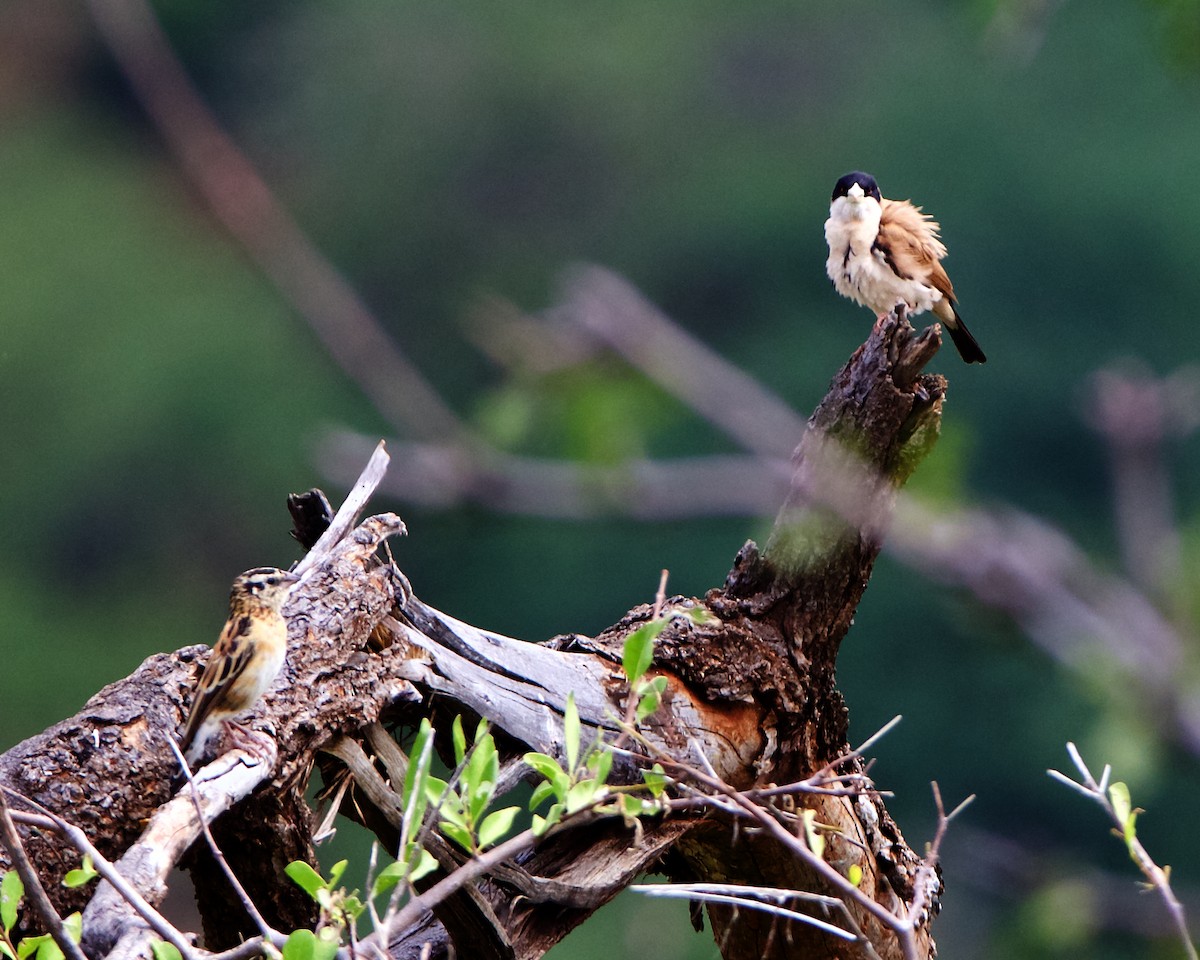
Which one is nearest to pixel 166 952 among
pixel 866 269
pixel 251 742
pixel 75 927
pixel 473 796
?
pixel 75 927

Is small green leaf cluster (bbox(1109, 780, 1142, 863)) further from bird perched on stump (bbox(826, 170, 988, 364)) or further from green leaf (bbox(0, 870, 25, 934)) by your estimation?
bird perched on stump (bbox(826, 170, 988, 364))

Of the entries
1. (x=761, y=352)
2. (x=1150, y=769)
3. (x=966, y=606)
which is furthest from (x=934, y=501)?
(x=761, y=352)

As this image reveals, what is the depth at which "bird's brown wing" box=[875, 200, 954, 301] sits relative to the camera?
5.62 metres

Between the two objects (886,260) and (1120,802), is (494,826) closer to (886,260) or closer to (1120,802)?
(1120,802)

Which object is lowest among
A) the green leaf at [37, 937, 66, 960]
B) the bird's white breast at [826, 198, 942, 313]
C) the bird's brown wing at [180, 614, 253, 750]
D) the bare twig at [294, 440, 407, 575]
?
the green leaf at [37, 937, 66, 960]

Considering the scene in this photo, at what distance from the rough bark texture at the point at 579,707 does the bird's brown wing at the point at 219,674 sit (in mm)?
87

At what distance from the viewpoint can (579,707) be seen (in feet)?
13.6

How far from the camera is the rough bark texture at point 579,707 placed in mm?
3596

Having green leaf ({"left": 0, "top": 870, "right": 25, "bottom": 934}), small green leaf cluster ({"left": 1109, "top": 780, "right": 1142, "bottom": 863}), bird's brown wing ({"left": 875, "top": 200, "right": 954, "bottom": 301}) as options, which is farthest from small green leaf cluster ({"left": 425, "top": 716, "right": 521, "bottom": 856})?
bird's brown wing ({"left": 875, "top": 200, "right": 954, "bottom": 301})

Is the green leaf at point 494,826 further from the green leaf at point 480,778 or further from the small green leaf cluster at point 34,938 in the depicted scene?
the small green leaf cluster at point 34,938

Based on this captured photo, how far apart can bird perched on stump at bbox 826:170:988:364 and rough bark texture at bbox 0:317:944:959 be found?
1.36 m

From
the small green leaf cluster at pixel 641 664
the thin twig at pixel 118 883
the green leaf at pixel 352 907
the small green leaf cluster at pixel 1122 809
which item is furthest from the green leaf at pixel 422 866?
the small green leaf cluster at pixel 1122 809

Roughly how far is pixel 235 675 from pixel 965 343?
307 centimetres

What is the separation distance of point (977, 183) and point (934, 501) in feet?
61.7
